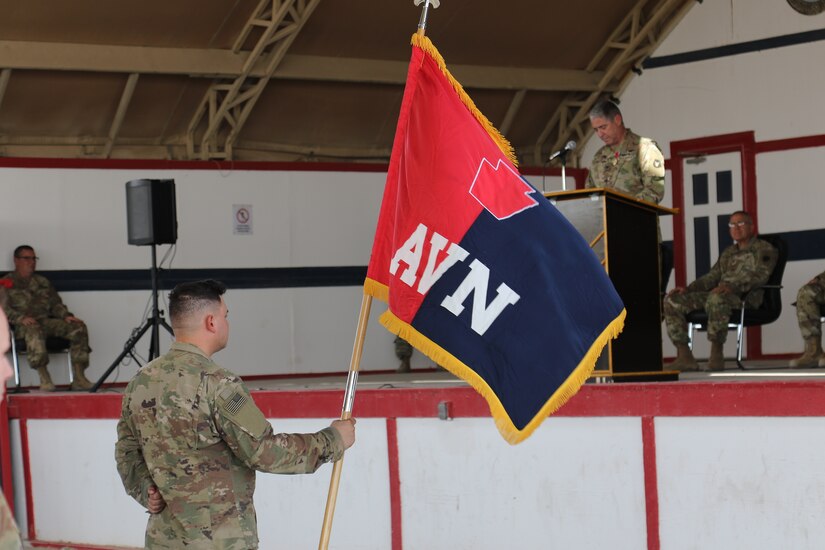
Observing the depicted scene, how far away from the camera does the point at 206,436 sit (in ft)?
10.3

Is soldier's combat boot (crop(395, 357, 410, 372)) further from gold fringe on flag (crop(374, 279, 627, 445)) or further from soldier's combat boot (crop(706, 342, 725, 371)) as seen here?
gold fringe on flag (crop(374, 279, 627, 445))

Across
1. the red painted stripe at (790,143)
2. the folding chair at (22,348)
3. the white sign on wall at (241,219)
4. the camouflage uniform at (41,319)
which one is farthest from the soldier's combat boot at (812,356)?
the folding chair at (22,348)

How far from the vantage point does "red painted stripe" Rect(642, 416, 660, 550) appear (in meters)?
4.97

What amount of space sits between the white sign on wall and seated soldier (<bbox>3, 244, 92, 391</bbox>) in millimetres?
1677

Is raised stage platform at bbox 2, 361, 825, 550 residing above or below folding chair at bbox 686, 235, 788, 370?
below

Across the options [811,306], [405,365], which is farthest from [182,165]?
[811,306]

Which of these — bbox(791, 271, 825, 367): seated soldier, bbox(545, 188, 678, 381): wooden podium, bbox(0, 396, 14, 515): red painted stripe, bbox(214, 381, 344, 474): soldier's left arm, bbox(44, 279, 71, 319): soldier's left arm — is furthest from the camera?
bbox(44, 279, 71, 319): soldier's left arm

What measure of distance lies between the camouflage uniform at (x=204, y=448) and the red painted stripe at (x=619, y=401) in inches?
81.8

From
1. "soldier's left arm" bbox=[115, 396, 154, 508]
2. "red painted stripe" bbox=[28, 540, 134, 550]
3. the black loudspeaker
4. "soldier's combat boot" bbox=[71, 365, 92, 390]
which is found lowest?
"red painted stripe" bbox=[28, 540, 134, 550]

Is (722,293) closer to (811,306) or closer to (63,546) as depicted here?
(811,306)

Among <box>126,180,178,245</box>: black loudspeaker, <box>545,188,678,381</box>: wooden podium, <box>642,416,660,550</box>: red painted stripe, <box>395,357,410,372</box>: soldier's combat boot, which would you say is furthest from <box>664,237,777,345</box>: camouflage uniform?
<box>126,180,178,245</box>: black loudspeaker

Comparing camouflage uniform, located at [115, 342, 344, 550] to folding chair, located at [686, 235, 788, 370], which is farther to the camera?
folding chair, located at [686, 235, 788, 370]

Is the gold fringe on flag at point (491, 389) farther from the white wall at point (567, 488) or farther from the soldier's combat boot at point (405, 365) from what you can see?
the soldier's combat boot at point (405, 365)

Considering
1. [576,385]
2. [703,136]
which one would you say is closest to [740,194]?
[703,136]
